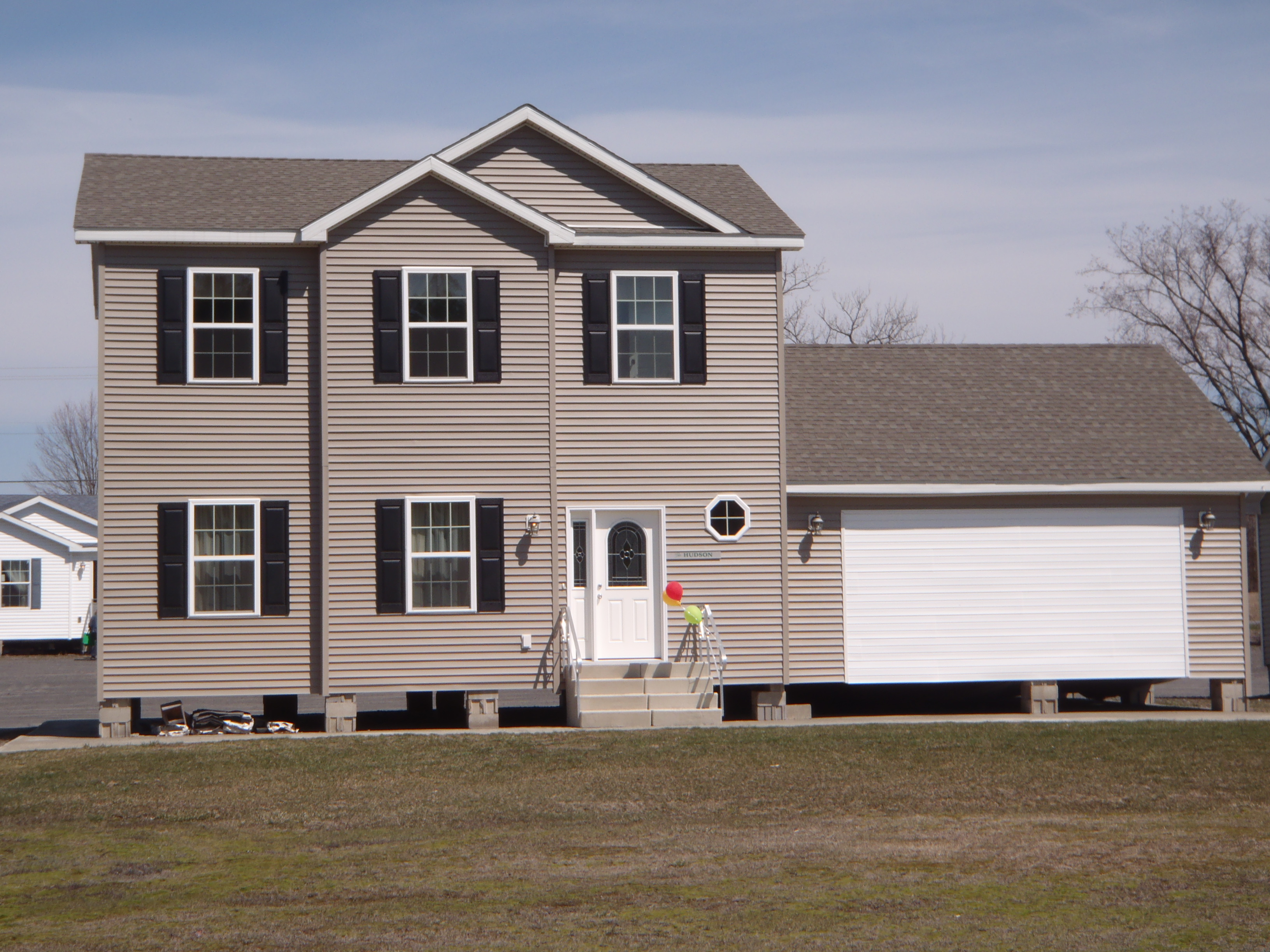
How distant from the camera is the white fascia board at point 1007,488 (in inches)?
667

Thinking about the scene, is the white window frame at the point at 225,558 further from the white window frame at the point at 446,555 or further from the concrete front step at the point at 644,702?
the concrete front step at the point at 644,702

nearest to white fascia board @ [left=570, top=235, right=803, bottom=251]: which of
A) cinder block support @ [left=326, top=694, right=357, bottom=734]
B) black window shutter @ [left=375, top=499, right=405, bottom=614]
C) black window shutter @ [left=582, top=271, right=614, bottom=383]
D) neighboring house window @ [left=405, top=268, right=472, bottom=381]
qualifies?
black window shutter @ [left=582, top=271, right=614, bottom=383]

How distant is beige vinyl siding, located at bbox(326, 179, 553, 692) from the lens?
16047mm

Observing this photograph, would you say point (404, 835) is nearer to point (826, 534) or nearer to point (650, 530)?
point (650, 530)

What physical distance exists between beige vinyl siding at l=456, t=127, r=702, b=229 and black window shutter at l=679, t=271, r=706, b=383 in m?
0.77

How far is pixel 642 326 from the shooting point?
54.8 ft

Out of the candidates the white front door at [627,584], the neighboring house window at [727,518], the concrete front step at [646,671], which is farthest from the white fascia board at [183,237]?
the concrete front step at [646,671]

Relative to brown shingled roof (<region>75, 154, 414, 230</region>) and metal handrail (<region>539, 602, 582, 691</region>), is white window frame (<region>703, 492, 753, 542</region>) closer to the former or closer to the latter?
metal handrail (<region>539, 602, 582, 691</region>)

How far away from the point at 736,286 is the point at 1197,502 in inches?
266

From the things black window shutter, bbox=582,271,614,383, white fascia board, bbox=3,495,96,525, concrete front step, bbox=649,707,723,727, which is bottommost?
concrete front step, bbox=649,707,723,727

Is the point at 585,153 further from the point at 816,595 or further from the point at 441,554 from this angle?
the point at 816,595

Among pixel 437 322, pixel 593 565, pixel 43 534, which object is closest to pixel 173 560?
pixel 437 322

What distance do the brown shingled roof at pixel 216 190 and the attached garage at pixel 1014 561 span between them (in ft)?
21.8

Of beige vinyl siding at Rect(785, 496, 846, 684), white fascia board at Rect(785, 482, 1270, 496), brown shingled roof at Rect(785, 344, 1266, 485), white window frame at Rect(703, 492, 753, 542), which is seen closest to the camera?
white window frame at Rect(703, 492, 753, 542)
